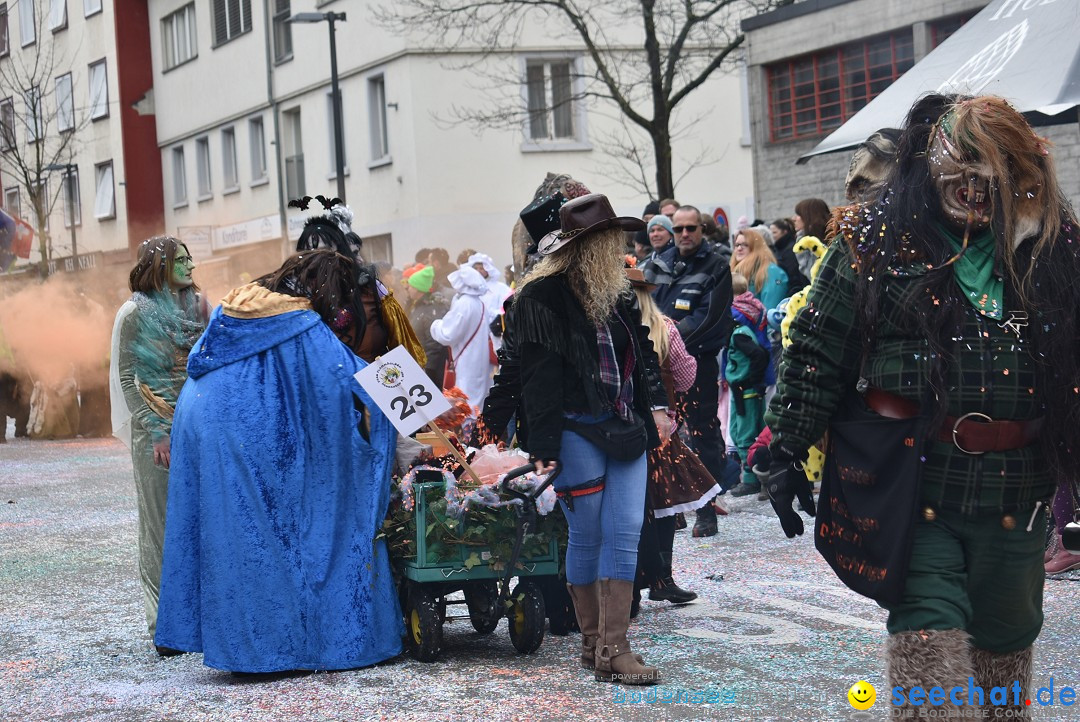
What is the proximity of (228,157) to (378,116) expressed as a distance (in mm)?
8478

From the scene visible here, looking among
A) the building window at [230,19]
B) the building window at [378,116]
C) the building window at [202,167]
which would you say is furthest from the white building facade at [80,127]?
the building window at [378,116]

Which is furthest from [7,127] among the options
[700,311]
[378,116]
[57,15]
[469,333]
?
[700,311]

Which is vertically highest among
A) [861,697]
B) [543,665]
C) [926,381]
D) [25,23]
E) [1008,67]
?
[25,23]

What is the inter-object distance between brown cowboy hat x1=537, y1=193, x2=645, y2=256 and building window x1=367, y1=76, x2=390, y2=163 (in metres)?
24.5

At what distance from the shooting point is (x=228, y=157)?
1475 inches

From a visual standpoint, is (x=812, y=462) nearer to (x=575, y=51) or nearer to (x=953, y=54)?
(x=953, y=54)

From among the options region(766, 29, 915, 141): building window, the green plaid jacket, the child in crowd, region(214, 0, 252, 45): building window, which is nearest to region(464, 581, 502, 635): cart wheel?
the green plaid jacket

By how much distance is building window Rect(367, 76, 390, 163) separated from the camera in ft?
98.5

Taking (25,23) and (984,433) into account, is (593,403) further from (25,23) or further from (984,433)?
(25,23)

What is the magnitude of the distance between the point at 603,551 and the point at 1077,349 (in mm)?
2303

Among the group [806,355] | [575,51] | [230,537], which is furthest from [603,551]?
[575,51]

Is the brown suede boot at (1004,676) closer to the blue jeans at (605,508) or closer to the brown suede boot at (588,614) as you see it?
the blue jeans at (605,508)

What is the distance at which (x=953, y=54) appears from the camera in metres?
11.8

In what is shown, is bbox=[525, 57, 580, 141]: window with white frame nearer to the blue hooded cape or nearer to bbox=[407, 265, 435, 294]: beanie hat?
bbox=[407, 265, 435, 294]: beanie hat
